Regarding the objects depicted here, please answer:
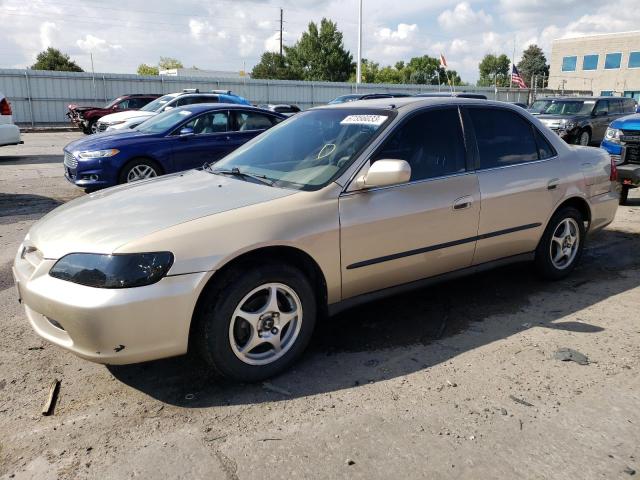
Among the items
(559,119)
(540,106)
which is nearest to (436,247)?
(559,119)

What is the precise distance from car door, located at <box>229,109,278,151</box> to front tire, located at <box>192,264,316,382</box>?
6284 millimetres

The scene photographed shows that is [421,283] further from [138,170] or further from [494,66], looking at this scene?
[494,66]

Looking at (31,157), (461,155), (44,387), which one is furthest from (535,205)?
(31,157)

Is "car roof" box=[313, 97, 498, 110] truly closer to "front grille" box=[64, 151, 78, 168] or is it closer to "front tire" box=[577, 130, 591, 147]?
"front grille" box=[64, 151, 78, 168]

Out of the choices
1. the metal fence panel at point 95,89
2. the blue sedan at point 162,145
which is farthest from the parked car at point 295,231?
the metal fence panel at point 95,89

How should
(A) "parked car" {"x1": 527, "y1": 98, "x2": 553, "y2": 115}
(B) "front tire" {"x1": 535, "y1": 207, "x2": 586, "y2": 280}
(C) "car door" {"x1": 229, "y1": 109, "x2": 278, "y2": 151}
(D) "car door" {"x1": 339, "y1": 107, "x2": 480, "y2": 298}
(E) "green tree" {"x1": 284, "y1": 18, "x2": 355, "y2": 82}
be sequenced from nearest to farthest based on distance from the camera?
(D) "car door" {"x1": 339, "y1": 107, "x2": 480, "y2": 298}
(B) "front tire" {"x1": 535, "y1": 207, "x2": 586, "y2": 280}
(C) "car door" {"x1": 229, "y1": 109, "x2": 278, "y2": 151}
(A) "parked car" {"x1": 527, "y1": 98, "x2": 553, "y2": 115}
(E) "green tree" {"x1": 284, "y1": 18, "x2": 355, "y2": 82}

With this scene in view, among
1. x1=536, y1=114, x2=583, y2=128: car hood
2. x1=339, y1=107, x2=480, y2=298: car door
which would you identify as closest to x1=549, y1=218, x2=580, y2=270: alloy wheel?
x1=339, y1=107, x2=480, y2=298: car door

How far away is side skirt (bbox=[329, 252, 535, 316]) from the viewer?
11.9 ft

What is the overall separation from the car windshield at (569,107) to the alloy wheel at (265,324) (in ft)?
53.3

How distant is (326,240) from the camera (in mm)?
3373

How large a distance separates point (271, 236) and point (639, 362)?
8.17 feet

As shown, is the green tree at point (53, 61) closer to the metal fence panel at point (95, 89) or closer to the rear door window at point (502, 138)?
the metal fence panel at point (95, 89)

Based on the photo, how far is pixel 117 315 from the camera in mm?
2760

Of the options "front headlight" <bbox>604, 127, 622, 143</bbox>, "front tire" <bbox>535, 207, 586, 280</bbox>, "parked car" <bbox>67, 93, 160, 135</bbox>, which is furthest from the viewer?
"parked car" <bbox>67, 93, 160, 135</bbox>
